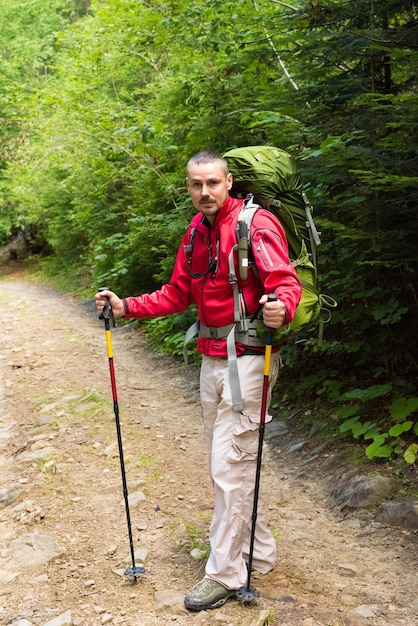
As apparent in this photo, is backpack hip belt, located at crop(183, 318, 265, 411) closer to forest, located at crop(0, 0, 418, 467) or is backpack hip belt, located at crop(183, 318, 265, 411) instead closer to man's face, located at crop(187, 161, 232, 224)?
man's face, located at crop(187, 161, 232, 224)

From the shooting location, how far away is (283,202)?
12.1 ft

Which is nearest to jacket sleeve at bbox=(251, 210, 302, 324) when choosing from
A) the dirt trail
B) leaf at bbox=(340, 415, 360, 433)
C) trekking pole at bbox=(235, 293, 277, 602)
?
trekking pole at bbox=(235, 293, 277, 602)

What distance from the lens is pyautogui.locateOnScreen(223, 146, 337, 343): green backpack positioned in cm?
348

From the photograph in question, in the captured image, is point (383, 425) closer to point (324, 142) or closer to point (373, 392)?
point (373, 392)

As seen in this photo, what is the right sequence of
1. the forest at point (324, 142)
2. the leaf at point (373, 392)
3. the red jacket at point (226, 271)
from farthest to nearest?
the leaf at point (373, 392) → the forest at point (324, 142) → the red jacket at point (226, 271)

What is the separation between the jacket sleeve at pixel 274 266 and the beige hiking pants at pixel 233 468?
444mm

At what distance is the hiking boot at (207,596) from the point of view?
3.46 metres

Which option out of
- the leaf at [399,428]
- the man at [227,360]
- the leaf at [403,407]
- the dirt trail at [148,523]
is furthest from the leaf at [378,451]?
the man at [227,360]

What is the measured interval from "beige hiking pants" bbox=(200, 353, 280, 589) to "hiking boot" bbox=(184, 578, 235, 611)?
0.04m

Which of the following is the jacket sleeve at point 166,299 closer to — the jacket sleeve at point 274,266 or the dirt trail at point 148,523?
the jacket sleeve at point 274,266

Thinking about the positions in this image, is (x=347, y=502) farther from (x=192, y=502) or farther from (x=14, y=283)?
(x=14, y=283)

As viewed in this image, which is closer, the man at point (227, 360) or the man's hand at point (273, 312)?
the man's hand at point (273, 312)

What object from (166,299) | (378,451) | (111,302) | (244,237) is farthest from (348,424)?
(244,237)

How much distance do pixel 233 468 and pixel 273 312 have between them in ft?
2.98
